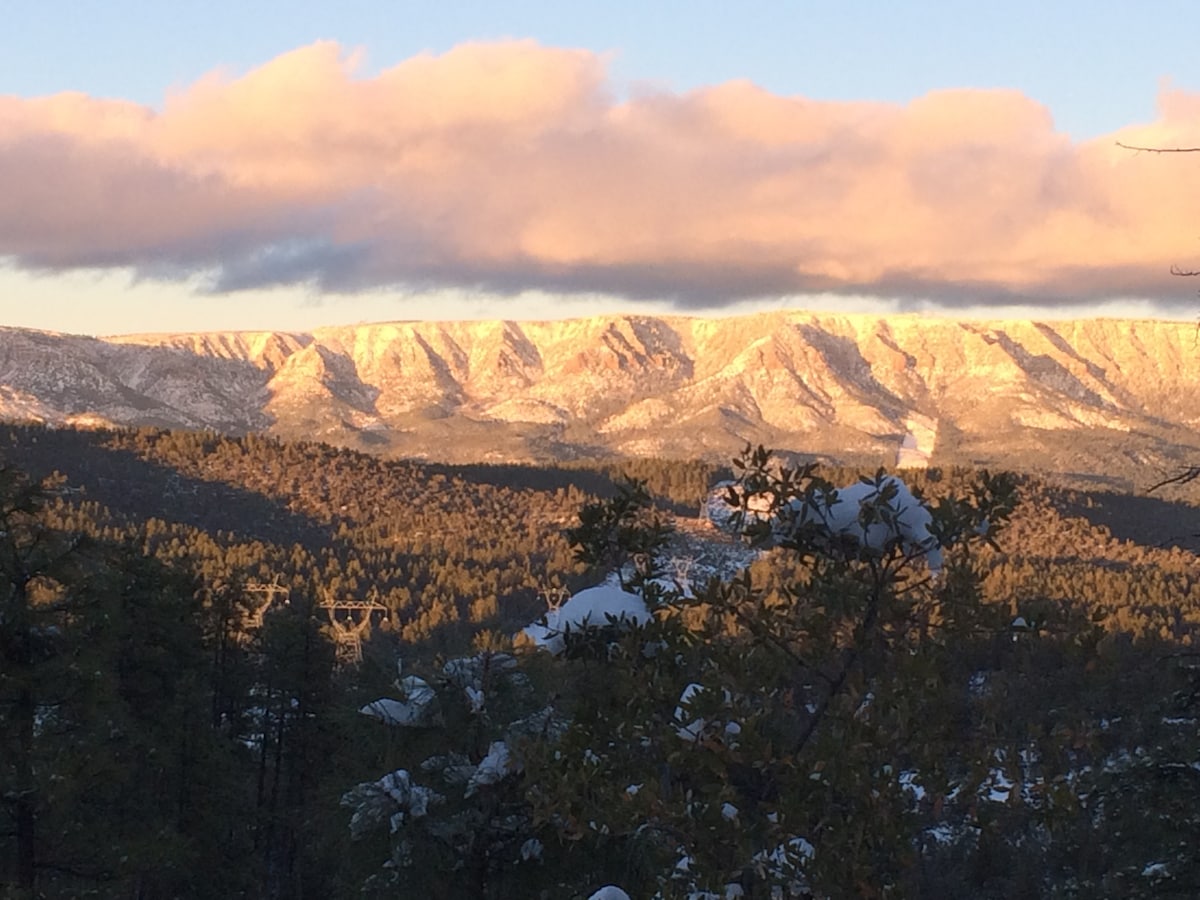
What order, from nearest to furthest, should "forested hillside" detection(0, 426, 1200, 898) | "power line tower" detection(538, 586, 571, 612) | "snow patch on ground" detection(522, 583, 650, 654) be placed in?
"forested hillside" detection(0, 426, 1200, 898) < "snow patch on ground" detection(522, 583, 650, 654) < "power line tower" detection(538, 586, 571, 612)

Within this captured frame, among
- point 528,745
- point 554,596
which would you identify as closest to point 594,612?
point 528,745

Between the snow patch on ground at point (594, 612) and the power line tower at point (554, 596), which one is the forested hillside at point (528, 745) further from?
the power line tower at point (554, 596)

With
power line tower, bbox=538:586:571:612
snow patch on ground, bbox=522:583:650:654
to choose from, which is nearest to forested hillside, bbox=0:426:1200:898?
snow patch on ground, bbox=522:583:650:654

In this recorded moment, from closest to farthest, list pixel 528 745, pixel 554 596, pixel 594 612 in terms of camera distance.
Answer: pixel 528 745 < pixel 594 612 < pixel 554 596

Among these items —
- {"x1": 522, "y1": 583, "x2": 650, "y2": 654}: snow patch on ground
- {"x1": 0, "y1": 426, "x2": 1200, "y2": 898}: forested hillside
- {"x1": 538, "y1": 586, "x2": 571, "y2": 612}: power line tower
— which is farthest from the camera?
{"x1": 538, "y1": 586, "x2": 571, "y2": 612}: power line tower

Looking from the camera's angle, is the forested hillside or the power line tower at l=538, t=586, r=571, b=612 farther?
the power line tower at l=538, t=586, r=571, b=612

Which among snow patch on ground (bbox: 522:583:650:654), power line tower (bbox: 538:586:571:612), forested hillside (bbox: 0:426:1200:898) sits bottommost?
power line tower (bbox: 538:586:571:612)

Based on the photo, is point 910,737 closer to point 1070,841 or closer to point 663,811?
point 663,811

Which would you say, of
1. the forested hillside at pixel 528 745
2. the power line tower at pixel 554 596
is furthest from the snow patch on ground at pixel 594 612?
the power line tower at pixel 554 596

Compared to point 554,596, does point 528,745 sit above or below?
above

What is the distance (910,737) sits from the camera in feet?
30.5

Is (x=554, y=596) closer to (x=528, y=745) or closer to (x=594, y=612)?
(x=594, y=612)

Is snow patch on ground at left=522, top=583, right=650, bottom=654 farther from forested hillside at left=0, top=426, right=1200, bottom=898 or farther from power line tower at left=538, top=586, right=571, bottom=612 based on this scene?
power line tower at left=538, top=586, right=571, bottom=612

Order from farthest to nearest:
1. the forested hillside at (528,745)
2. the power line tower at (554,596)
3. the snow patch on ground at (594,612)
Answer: the power line tower at (554,596) → the snow patch on ground at (594,612) → the forested hillside at (528,745)
